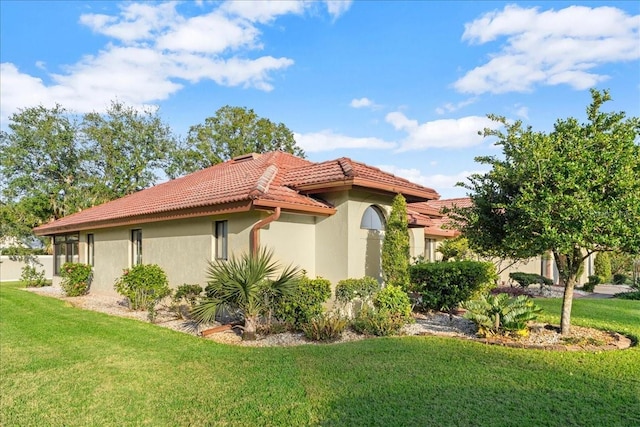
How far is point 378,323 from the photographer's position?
29.3 feet

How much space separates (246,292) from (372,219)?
4.86 metres

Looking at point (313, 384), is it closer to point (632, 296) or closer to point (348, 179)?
point (348, 179)

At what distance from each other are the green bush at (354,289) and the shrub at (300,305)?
102 cm

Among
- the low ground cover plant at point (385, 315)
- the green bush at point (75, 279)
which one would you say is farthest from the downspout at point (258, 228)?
the green bush at point (75, 279)

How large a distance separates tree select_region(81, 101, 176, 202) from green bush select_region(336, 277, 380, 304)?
30.2m

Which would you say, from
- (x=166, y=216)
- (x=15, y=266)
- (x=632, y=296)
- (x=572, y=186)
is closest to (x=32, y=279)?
(x=15, y=266)

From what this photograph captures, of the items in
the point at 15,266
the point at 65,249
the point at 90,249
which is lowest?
the point at 15,266

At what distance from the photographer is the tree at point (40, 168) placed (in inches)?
1243

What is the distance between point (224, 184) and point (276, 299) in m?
5.53

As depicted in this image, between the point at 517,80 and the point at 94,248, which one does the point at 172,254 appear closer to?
the point at 94,248

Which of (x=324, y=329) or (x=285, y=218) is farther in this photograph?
(x=285, y=218)

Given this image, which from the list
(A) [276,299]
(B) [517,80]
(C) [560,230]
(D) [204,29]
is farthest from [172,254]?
(B) [517,80]

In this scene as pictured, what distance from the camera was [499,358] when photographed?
690cm

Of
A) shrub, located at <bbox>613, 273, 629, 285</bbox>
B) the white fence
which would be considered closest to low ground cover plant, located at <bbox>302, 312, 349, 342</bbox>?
shrub, located at <bbox>613, 273, 629, 285</bbox>
